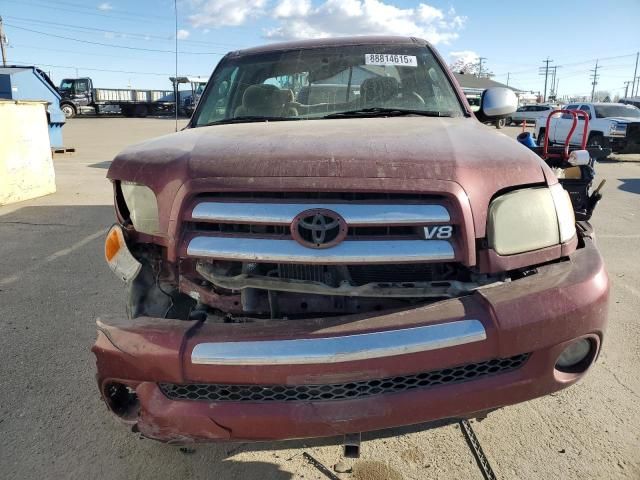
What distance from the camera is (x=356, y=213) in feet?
5.90

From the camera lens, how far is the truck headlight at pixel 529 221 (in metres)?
1.92

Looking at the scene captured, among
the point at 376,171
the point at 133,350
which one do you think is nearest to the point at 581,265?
the point at 376,171

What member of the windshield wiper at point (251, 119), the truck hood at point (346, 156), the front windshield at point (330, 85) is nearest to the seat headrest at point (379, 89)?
the front windshield at point (330, 85)

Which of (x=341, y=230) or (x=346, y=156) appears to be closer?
(x=341, y=230)

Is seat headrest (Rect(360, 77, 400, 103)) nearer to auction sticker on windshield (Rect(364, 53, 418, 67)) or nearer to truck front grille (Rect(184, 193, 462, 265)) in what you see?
auction sticker on windshield (Rect(364, 53, 418, 67))

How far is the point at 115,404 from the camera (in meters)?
1.96

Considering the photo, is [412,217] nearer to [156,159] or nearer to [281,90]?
[156,159]

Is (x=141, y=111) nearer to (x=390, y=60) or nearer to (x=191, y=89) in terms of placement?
(x=191, y=89)

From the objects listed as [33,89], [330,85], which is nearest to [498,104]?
[330,85]

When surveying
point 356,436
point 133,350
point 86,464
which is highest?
point 133,350

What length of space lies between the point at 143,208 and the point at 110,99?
4297 centimetres

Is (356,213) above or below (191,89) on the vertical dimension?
below

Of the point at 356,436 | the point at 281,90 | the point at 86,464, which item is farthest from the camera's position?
the point at 281,90

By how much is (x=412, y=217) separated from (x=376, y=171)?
8.6 inches
